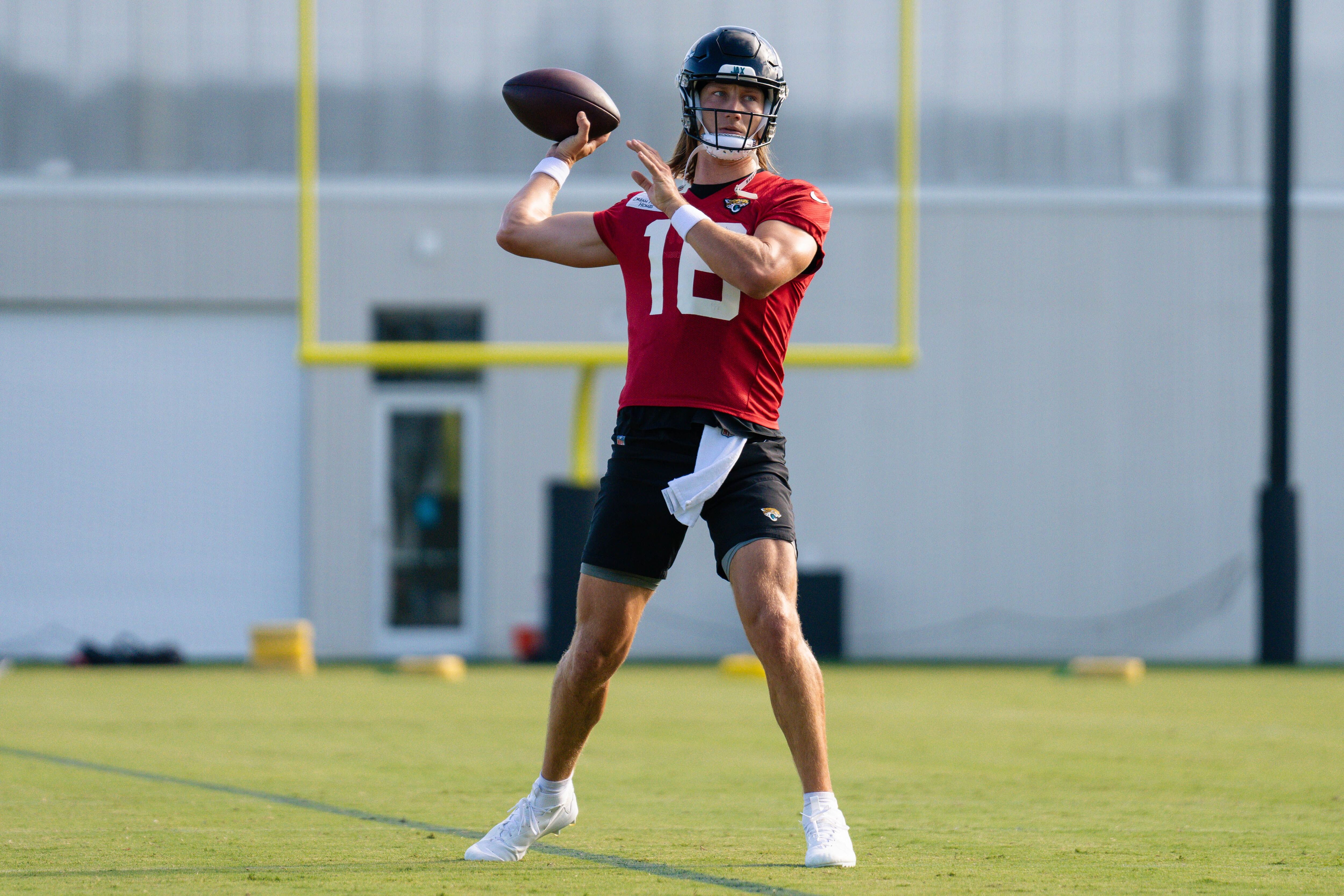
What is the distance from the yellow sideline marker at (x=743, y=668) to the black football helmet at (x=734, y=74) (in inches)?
278

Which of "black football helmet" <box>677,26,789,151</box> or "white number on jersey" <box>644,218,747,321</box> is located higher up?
"black football helmet" <box>677,26,789,151</box>

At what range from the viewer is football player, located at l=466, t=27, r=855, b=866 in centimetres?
341

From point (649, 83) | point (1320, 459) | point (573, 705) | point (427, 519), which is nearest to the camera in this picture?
point (573, 705)

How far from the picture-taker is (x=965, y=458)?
531 inches

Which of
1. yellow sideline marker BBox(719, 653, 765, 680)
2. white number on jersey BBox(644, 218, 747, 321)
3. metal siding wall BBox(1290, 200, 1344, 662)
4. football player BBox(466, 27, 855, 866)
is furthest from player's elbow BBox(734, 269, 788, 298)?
metal siding wall BBox(1290, 200, 1344, 662)

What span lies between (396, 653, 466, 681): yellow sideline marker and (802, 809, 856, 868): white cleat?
7129 mm

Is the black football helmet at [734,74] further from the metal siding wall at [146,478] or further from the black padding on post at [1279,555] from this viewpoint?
the metal siding wall at [146,478]

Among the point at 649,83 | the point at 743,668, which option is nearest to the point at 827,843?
the point at 743,668

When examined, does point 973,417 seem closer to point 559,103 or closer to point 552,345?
point 552,345

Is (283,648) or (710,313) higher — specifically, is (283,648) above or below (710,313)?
below

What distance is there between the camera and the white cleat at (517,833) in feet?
11.5

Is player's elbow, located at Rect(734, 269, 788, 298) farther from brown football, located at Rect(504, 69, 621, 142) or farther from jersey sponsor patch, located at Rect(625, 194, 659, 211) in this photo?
brown football, located at Rect(504, 69, 621, 142)

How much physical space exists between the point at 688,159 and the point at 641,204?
205mm

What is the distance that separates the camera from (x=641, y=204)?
3.72 m
